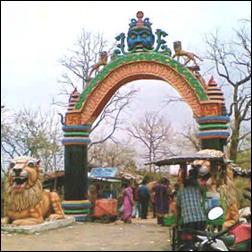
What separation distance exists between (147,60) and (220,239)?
25.8 feet

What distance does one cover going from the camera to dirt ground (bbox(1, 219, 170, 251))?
27.0ft

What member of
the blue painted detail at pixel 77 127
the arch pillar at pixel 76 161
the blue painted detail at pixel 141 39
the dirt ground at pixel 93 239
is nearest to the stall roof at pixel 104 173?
the arch pillar at pixel 76 161

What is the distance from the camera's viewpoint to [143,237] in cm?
966

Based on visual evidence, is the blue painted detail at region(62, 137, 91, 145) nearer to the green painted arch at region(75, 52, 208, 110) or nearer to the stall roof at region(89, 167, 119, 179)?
the green painted arch at region(75, 52, 208, 110)

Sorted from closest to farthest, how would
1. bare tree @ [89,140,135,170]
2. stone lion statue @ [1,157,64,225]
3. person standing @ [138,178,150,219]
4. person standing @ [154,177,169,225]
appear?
stone lion statue @ [1,157,64,225]
person standing @ [154,177,169,225]
person standing @ [138,178,150,219]
bare tree @ [89,140,135,170]

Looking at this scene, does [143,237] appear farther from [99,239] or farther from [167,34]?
[167,34]

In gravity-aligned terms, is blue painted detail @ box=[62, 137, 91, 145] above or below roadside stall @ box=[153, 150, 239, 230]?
above

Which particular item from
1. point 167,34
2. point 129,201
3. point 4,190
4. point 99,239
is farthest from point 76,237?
point 167,34

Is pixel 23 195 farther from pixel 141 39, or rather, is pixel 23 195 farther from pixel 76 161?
pixel 141 39

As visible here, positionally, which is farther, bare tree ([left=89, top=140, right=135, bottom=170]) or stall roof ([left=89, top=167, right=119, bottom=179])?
bare tree ([left=89, top=140, right=135, bottom=170])

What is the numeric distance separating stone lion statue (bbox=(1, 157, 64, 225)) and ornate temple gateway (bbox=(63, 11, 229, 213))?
2531 mm

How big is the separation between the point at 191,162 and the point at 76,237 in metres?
2.61

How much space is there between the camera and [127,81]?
13297mm

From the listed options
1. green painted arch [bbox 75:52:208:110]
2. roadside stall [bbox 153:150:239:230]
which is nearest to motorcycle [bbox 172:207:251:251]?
roadside stall [bbox 153:150:239:230]
